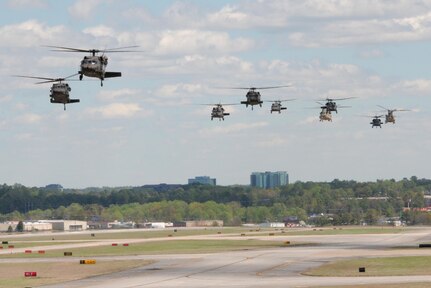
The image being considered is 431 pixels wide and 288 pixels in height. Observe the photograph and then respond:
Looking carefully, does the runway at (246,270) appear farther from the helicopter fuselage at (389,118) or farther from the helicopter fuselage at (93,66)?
the helicopter fuselage at (389,118)

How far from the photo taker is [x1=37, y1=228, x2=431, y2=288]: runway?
291 ft

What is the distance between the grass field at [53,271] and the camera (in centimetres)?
9456

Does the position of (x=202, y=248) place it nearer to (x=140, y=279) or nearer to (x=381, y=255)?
(x=381, y=255)

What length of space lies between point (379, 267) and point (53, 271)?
29.2m

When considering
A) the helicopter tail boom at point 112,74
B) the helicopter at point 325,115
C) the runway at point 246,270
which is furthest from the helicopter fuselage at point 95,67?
the helicopter at point 325,115

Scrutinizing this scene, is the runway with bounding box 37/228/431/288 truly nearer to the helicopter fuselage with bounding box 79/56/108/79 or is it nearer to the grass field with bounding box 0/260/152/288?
the grass field with bounding box 0/260/152/288

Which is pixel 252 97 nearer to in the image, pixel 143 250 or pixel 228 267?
pixel 143 250

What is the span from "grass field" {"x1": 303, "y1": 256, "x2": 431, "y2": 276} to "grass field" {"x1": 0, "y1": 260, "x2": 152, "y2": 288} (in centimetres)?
1925

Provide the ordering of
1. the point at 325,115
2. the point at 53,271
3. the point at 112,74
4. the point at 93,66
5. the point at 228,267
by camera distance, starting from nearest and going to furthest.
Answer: the point at 112,74, the point at 93,66, the point at 53,271, the point at 228,267, the point at 325,115

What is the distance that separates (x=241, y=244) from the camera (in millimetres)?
164875

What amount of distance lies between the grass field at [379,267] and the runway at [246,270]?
2.26m

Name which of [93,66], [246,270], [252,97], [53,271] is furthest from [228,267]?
[252,97]

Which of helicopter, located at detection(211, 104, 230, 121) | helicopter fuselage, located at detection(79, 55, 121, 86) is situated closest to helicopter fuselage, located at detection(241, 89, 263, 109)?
helicopter, located at detection(211, 104, 230, 121)

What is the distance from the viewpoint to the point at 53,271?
107 m
